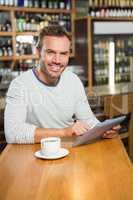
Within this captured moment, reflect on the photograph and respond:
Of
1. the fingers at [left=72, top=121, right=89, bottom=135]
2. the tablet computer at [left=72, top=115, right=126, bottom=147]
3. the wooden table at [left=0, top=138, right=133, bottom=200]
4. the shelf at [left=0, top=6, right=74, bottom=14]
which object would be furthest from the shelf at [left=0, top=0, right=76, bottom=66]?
the wooden table at [left=0, top=138, right=133, bottom=200]

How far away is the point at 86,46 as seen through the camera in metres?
5.59

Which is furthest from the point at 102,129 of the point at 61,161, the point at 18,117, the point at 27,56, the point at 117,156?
the point at 27,56

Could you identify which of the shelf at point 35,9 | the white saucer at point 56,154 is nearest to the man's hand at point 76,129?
the white saucer at point 56,154

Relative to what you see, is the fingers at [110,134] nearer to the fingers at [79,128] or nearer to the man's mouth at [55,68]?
the fingers at [79,128]

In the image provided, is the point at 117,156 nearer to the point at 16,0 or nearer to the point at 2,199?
the point at 2,199

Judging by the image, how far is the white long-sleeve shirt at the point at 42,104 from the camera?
1.86m

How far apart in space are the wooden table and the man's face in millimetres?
522

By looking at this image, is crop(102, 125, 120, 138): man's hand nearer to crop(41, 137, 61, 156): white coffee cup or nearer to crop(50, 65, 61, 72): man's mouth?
crop(41, 137, 61, 156): white coffee cup

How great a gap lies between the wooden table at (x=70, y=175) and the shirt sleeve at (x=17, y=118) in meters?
0.08

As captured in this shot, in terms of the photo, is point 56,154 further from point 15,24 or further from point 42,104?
point 15,24

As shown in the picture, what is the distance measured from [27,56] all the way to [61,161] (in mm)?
3995

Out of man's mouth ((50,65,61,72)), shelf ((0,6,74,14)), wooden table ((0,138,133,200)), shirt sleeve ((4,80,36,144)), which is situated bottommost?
wooden table ((0,138,133,200))

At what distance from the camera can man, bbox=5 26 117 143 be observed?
1.82 meters

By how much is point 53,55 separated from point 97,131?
0.57m
